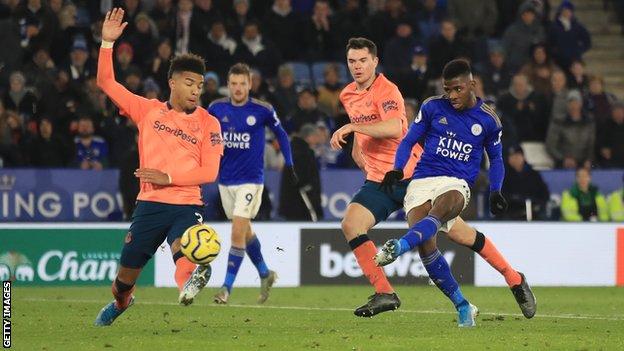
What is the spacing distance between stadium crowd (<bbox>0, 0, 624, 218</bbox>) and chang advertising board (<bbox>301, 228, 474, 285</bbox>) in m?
1.78

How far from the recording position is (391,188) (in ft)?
37.9

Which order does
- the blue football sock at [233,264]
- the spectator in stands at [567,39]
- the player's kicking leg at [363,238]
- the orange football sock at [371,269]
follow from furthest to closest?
the spectator in stands at [567,39], the blue football sock at [233,264], the player's kicking leg at [363,238], the orange football sock at [371,269]

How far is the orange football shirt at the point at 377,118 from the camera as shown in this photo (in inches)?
474

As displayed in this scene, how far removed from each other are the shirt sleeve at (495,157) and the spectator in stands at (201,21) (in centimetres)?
1048

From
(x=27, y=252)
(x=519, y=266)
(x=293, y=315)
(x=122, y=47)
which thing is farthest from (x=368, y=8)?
(x=293, y=315)

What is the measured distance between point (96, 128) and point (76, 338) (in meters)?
9.79

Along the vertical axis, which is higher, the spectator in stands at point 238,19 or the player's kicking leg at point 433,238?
the spectator in stands at point 238,19

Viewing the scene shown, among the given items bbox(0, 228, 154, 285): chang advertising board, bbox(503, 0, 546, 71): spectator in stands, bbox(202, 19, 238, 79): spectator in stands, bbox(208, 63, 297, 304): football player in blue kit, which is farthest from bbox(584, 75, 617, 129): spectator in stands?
bbox(208, 63, 297, 304): football player in blue kit

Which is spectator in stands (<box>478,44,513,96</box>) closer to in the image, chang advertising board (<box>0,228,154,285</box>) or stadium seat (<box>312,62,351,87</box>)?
stadium seat (<box>312,62,351,87</box>)

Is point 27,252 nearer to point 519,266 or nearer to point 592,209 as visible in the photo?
point 519,266

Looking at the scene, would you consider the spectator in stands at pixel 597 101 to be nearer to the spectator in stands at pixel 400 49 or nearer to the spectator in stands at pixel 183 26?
the spectator in stands at pixel 400 49

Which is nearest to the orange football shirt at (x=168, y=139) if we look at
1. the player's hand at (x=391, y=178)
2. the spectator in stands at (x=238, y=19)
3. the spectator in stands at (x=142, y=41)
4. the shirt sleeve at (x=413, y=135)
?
the player's hand at (x=391, y=178)

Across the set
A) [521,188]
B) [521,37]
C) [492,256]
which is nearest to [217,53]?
[521,188]

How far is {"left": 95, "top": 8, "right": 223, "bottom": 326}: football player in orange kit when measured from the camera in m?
10.6
